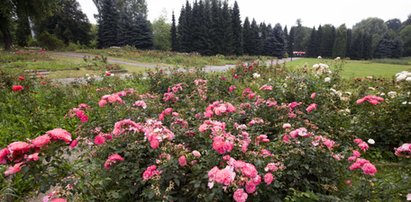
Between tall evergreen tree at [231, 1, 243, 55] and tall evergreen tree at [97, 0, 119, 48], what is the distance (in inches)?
654

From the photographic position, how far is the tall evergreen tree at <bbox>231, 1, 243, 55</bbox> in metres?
35.6

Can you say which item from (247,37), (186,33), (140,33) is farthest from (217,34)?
(140,33)

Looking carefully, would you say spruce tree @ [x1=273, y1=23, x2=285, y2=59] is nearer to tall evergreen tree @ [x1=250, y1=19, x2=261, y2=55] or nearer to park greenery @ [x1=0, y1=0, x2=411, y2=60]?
park greenery @ [x1=0, y1=0, x2=411, y2=60]

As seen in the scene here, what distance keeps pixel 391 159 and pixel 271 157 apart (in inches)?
101

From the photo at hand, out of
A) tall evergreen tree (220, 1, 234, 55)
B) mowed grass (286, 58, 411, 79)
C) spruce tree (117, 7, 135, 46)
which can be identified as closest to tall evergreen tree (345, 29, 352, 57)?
tall evergreen tree (220, 1, 234, 55)

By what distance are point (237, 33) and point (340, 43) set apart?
26414mm

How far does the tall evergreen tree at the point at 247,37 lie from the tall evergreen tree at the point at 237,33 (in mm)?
2288

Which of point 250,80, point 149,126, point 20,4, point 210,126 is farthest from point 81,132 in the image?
point 20,4

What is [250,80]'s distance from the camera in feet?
23.7

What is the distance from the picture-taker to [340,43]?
49000 mm

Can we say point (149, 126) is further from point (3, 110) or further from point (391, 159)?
point (3, 110)

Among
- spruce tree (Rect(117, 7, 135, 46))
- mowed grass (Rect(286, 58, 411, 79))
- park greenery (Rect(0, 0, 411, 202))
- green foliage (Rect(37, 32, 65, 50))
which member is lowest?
mowed grass (Rect(286, 58, 411, 79))

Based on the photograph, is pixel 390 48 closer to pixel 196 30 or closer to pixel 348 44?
pixel 348 44

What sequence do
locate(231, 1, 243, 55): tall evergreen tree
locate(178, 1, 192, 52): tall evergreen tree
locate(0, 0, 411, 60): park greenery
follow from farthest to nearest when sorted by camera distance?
locate(231, 1, 243, 55): tall evergreen tree
locate(178, 1, 192, 52): tall evergreen tree
locate(0, 0, 411, 60): park greenery
